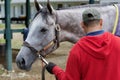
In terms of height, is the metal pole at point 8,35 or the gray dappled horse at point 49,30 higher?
the gray dappled horse at point 49,30

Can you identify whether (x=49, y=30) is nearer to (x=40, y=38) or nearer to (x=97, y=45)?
(x=40, y=38)

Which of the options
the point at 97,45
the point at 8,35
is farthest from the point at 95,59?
the point at 8,35

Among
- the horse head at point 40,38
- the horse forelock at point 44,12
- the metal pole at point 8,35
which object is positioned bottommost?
the metal pole at point 8,35

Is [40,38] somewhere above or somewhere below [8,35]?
above

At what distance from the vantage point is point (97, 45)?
300 centimetres

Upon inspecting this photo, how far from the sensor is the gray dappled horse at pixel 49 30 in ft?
13.9

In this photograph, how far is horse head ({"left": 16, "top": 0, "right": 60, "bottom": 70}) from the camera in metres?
4.23

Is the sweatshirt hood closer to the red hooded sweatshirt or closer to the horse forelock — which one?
the red hooded sweatshirt

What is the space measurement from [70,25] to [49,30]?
1.13ft

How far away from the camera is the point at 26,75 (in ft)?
30.8

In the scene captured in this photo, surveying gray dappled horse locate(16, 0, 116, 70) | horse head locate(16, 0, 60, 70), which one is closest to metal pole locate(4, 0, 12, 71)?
gray dappled horse locate(16, 0, 116, 70)

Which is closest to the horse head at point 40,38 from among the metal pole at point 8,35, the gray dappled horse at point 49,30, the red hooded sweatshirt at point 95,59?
the gray dappled horse at point 49,30

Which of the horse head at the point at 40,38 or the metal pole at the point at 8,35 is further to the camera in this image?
the metal pole at the point at 8,35

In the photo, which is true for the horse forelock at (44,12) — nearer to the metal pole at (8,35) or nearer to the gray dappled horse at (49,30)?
the gray dappled horse at (49,30)
